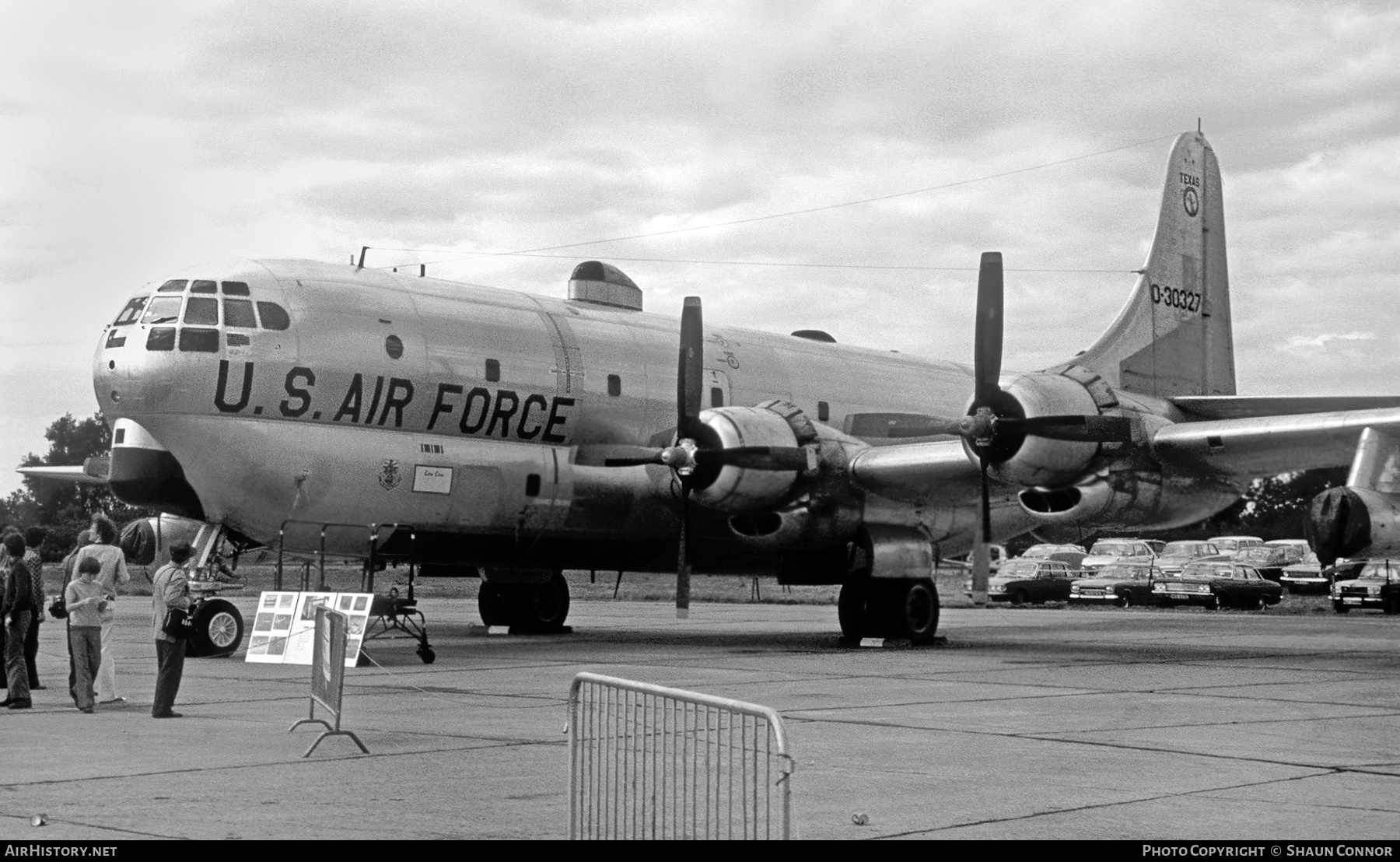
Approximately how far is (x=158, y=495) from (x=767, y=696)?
8.60 metres

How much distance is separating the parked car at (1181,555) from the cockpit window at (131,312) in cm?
3514

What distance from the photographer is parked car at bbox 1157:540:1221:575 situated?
48.2 m

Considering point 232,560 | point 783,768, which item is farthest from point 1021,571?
point 783,768

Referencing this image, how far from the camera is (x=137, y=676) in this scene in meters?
17.0

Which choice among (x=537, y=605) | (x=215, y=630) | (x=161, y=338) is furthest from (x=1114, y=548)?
(x=161, y=338)

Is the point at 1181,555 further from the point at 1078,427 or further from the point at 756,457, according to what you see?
the point at 756,457

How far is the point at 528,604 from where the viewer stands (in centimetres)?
2431

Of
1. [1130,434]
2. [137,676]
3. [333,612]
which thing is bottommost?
[137,676]

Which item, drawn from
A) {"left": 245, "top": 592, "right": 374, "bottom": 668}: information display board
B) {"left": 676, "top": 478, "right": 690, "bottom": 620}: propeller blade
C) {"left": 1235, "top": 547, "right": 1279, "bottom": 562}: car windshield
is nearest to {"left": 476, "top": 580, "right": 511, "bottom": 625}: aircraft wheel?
{"left": 676, "top": 478, "right": 690, "bottom": 620}: propeller blade

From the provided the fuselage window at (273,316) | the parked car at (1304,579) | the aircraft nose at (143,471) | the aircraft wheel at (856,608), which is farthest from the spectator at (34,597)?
the parked car at (1304,579)

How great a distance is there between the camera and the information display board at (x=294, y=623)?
16.1 m

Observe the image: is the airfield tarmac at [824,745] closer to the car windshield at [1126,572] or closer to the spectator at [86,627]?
the spectator at [86,627]

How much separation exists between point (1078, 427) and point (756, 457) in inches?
165
